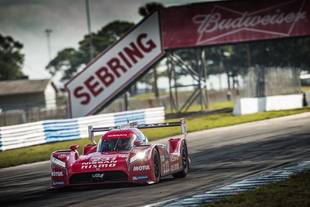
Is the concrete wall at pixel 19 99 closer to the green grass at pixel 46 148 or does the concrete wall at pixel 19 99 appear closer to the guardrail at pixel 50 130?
the guardrail at pixel 50 130

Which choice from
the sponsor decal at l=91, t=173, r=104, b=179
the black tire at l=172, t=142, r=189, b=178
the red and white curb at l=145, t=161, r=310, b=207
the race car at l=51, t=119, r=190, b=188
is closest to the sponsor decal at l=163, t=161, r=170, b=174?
the race car at l=51, t=119, r=190, b=188

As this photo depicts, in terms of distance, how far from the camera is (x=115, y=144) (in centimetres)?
1478

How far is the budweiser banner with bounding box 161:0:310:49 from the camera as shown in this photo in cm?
4538

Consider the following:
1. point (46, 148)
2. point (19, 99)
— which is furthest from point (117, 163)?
point (19, 99)

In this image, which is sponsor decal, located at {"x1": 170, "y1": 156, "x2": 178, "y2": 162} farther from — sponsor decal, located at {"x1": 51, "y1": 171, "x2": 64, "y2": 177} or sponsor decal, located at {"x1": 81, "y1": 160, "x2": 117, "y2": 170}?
sponsor decal, located at {"x1": 51, "y1": 171, "x2": 64, "y2": 177}

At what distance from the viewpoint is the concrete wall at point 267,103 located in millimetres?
43469

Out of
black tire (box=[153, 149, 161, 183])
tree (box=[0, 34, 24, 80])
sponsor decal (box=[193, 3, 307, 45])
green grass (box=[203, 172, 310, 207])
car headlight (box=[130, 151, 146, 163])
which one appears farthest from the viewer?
tree (box=[0, 34, 24, 80])

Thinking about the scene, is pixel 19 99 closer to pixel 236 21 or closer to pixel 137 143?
pixel 236 21

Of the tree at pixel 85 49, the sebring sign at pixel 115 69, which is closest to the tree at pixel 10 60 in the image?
the tree at pixel 85 49

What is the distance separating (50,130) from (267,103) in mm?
15479

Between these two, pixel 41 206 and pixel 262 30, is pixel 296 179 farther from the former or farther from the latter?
pixel 262 30

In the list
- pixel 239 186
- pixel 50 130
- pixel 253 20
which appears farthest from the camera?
pixel 253 20

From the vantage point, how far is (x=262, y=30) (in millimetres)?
45594

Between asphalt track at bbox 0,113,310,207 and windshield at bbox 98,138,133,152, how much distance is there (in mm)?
757
